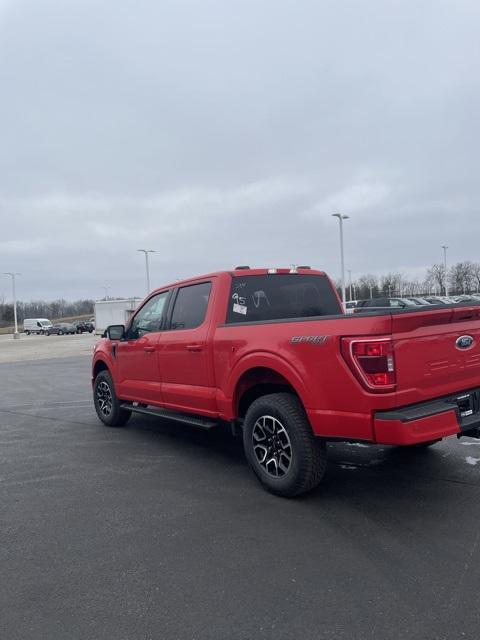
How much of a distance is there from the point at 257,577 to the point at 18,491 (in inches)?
109

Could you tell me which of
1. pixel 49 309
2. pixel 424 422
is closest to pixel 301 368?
pixel 424 422

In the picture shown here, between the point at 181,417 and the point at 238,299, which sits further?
the point at 181,417

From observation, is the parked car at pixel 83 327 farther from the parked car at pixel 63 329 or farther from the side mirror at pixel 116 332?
the side mirror at pixel 116 332

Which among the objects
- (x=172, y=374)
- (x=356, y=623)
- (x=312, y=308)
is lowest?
(x=356, y=623)

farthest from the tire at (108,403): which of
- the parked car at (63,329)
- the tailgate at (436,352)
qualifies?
the parked car at (63,329)

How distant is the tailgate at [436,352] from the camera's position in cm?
383

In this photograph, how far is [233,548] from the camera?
3.63m

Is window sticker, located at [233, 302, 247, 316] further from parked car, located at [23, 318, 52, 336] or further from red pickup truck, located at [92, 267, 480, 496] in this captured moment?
parked car, located at [23, 318, 52, 336]

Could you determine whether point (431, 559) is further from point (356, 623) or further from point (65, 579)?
point (65, 579)

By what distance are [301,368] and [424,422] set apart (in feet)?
3.21

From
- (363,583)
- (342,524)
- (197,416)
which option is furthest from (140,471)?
(363,583)

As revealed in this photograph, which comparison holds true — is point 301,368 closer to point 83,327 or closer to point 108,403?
point 108,403

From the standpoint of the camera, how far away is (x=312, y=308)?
5895 mm

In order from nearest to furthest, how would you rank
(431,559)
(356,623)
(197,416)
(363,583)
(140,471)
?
1. (356,623)
2. (363,583)
3. (431,559)
4. (140,471)
5. (197,416)
